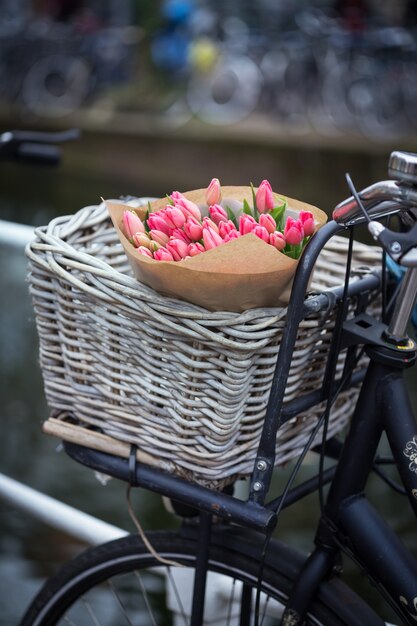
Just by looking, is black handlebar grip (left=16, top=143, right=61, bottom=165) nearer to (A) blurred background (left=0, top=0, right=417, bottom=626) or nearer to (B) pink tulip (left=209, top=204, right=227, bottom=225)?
(B) pink tulip (left=209, top=204, right=227, bottom=225)

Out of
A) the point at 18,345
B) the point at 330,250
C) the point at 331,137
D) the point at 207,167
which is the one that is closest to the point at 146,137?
the point at 207,167

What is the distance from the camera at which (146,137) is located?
9102mm

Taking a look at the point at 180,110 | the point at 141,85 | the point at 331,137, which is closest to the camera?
the point at 331,137

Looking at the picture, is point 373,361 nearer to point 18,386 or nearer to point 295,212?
point 295,212

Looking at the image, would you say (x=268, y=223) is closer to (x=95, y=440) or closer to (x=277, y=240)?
(x=277, y=240)

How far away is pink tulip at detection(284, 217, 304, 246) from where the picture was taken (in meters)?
1.10

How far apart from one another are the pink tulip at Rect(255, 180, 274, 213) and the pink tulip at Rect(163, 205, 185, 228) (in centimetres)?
10

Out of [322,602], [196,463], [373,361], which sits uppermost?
[373,361]

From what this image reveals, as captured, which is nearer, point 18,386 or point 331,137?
point 18,386

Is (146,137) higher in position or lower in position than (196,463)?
lower

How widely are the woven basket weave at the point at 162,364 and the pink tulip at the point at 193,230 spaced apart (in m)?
0.09

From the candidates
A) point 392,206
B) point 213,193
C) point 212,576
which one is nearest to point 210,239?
point 213,193

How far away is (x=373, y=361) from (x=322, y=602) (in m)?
0.37

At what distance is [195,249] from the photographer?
110cm
